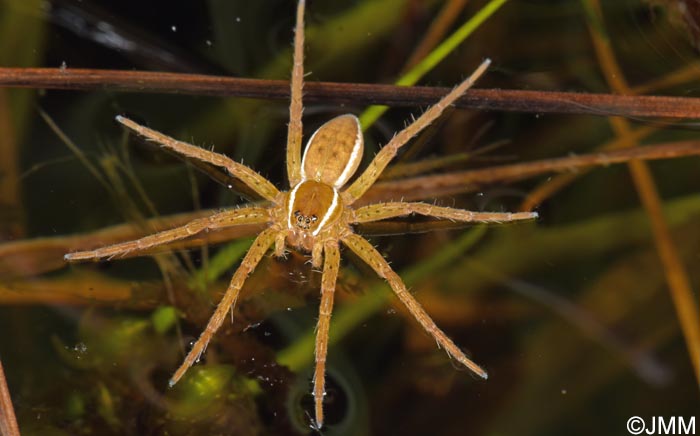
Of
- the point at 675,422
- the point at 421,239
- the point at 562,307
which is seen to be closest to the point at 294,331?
the point at 421,239

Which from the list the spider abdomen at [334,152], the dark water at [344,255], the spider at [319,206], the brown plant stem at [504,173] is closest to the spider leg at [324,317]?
the spider at [319,206]

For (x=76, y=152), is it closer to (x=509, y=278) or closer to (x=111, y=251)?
(x=111, y=251)

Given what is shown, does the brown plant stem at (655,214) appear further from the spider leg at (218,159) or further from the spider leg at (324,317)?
the spider leg at (218,159)

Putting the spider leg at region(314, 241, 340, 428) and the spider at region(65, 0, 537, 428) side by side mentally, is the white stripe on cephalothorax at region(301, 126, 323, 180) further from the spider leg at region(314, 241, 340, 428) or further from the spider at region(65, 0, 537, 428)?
the spider leg at region(314, 241, 340, 428)

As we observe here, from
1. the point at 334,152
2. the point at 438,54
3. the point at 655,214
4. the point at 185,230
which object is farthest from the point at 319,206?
the point at 655,214

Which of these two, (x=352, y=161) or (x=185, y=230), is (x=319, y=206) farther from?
(x=185, y=230)

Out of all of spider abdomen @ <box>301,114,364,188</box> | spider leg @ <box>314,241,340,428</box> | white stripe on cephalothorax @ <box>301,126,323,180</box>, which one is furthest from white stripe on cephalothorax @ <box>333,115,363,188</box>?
spider leg @ <box>314,241,340,428</box>
